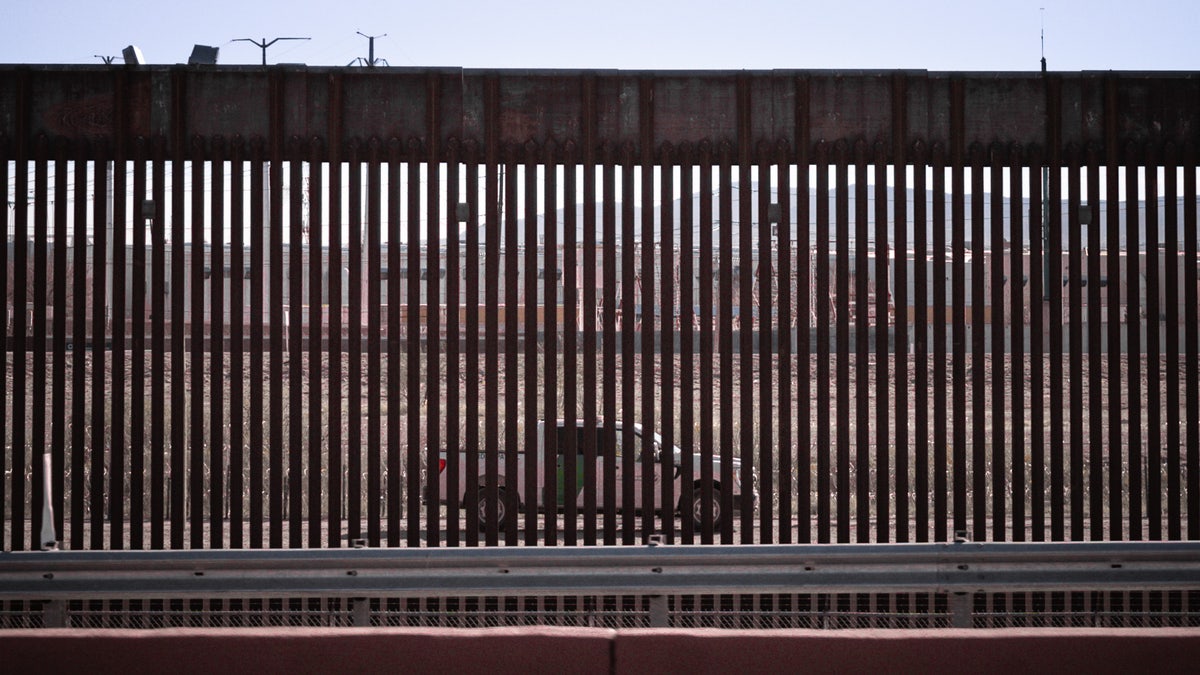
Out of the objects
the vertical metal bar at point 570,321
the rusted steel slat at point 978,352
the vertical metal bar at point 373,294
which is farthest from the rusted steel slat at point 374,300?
the rusted steel slat at point 978,352

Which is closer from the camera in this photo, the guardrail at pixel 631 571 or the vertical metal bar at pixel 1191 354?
the guardrail at pixel 631 571

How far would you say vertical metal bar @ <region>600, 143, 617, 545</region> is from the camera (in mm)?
6742

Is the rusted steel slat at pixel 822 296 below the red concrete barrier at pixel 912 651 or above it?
above

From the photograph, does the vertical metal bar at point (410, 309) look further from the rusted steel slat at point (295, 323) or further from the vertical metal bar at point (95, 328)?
the vertical metal bar at point (95, 328)

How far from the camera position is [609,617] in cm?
664

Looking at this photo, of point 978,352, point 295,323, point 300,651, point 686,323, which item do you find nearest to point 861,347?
point 978,352

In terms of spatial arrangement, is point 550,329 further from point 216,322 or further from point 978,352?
point 978,352

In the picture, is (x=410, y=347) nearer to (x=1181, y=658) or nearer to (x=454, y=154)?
(x=454, y=154)

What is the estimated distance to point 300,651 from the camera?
4699 mm

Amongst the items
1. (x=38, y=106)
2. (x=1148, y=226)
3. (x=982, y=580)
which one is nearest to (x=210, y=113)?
(x=38, y=106)

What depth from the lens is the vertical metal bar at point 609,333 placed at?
674 cm

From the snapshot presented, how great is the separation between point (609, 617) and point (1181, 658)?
3.04 meters

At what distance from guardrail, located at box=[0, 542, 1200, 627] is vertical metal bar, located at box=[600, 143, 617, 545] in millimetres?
1274

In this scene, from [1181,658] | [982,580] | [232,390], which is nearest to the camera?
[1181,658]
